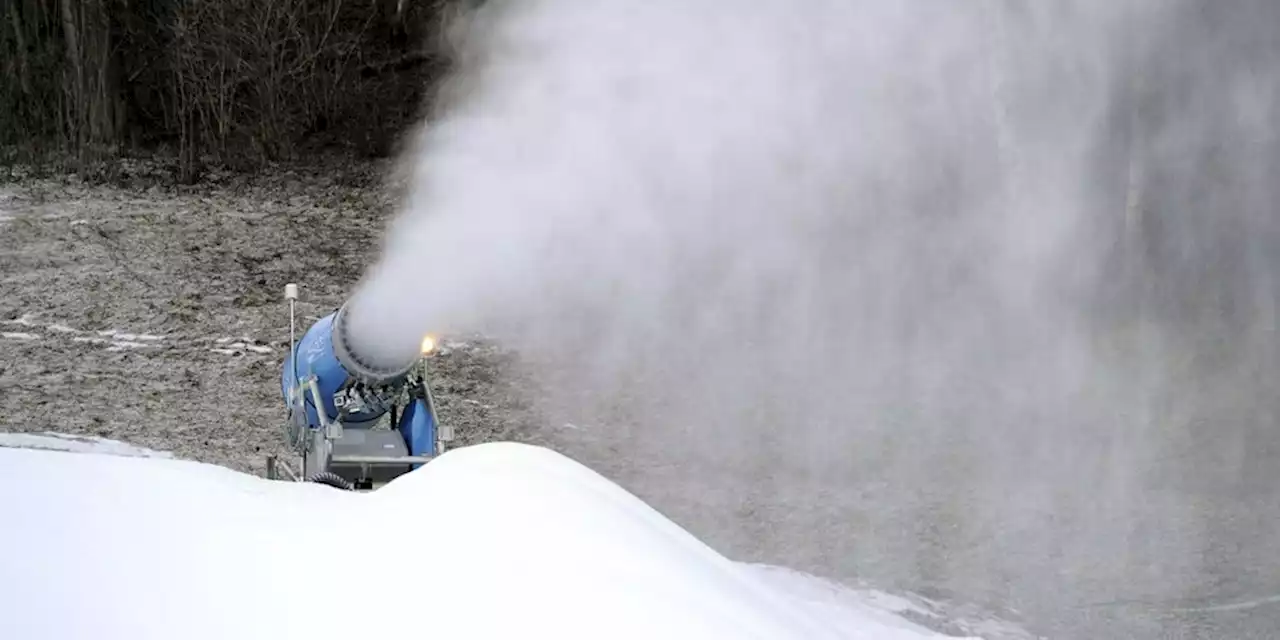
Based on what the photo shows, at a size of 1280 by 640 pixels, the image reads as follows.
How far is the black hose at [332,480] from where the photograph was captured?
5.41m

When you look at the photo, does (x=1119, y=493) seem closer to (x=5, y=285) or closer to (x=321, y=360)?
(x=321, y=360)

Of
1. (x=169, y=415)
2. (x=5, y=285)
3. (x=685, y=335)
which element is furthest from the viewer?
(x=685, y=335)

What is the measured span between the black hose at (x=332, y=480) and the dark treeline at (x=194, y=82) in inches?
332

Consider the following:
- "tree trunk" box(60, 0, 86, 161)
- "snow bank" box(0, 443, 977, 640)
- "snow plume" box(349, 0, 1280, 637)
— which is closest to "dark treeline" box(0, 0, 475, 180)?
"tree trunk" box(60, 0, 86, 161)

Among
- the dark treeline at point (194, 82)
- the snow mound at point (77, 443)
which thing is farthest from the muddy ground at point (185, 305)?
the dark treeline at point (194, 82)

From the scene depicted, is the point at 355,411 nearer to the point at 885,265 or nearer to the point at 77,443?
the point at 77,443

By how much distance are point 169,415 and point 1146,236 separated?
9567 millimetres

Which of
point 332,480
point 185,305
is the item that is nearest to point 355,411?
point 332,480

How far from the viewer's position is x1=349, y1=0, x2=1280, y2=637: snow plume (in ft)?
25.6

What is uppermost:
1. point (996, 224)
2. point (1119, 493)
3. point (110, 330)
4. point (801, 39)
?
point (801, 39)

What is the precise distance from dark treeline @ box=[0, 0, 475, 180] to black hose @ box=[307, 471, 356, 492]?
8.44m

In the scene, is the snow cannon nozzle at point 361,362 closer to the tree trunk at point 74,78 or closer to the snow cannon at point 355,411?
the snow cannon at point 355,411

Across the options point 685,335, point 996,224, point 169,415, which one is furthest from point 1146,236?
point 169,415

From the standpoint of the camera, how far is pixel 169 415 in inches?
336
